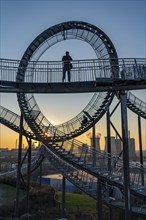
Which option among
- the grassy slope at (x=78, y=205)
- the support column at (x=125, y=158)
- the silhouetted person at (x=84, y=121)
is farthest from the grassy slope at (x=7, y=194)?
the support column at (x=125, y=158)

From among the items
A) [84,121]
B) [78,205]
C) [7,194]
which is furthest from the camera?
[78,205]

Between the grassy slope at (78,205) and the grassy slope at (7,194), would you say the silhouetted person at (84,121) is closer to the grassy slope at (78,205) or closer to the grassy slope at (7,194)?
the grassy slope at (78,205)

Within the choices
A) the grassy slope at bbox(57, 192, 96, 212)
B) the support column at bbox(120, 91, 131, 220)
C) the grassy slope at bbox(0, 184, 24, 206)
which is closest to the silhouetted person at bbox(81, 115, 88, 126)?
the support column at bbox(120, 91, 131, 220)

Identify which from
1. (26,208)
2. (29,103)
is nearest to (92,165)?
(29,103)

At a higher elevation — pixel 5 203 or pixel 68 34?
pixel 68 34

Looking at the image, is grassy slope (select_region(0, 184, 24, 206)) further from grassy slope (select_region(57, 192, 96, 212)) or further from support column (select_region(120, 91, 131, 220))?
support column (select_region(120, 91, 131, 220))

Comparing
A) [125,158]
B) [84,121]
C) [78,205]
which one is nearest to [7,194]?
[78,205]

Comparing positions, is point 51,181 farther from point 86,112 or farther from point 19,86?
point 19,86

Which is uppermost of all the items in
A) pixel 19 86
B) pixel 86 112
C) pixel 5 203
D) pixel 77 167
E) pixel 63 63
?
pixel 63 63

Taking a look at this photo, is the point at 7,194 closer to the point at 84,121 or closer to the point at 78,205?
the point at 78,205

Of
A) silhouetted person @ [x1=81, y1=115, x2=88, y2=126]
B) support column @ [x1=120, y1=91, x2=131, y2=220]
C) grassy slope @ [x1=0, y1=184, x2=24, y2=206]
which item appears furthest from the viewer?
grassy slope @ [x1=0, y1=184, x2=24, y2=206]

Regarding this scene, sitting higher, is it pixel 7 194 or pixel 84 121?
pixel 84 121
